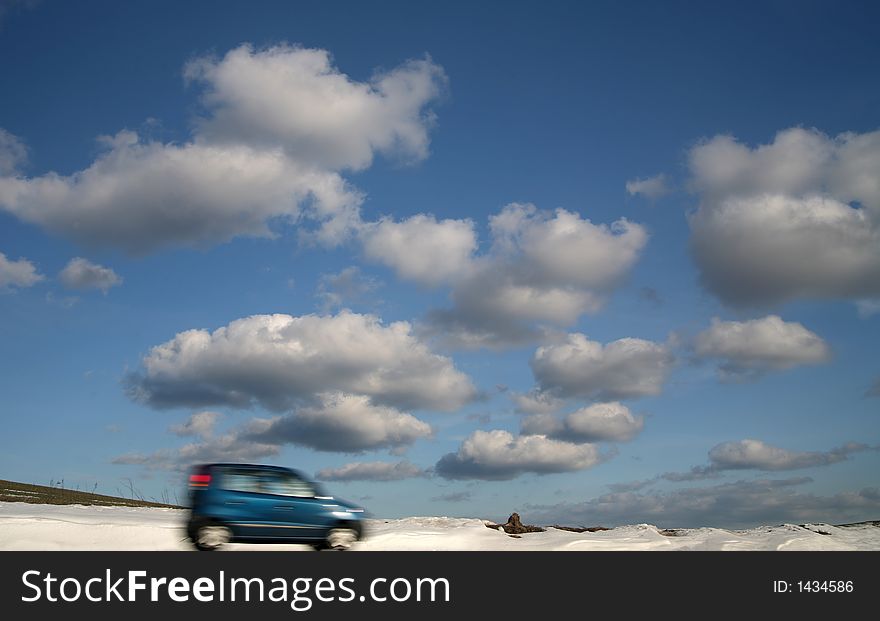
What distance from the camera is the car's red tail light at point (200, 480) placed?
52.4 ft

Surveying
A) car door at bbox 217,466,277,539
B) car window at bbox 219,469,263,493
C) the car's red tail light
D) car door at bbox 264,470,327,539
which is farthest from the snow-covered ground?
the car's red tail light

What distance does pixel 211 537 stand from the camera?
1559 cm

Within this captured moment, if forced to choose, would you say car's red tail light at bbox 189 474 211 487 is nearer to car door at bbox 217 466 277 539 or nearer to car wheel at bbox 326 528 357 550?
car door at bbox 217 466 277 539

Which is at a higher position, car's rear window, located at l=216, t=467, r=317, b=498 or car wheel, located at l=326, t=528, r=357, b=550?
car's rear window, located at l=216, t=467, r=317, b=498

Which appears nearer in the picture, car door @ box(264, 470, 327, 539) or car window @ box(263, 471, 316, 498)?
car door @ box(264, 470, 327, 539)

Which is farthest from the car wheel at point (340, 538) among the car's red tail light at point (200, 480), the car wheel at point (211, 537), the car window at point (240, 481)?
the car's red tail light at point (200, 480)

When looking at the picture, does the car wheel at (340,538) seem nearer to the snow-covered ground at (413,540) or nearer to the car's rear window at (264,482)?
the snow-covered ground at (413,540)

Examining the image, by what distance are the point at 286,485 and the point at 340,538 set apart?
6.05 ft

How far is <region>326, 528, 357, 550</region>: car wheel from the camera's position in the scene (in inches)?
666

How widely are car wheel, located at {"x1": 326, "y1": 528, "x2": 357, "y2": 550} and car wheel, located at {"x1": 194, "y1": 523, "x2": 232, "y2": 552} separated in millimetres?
2394
